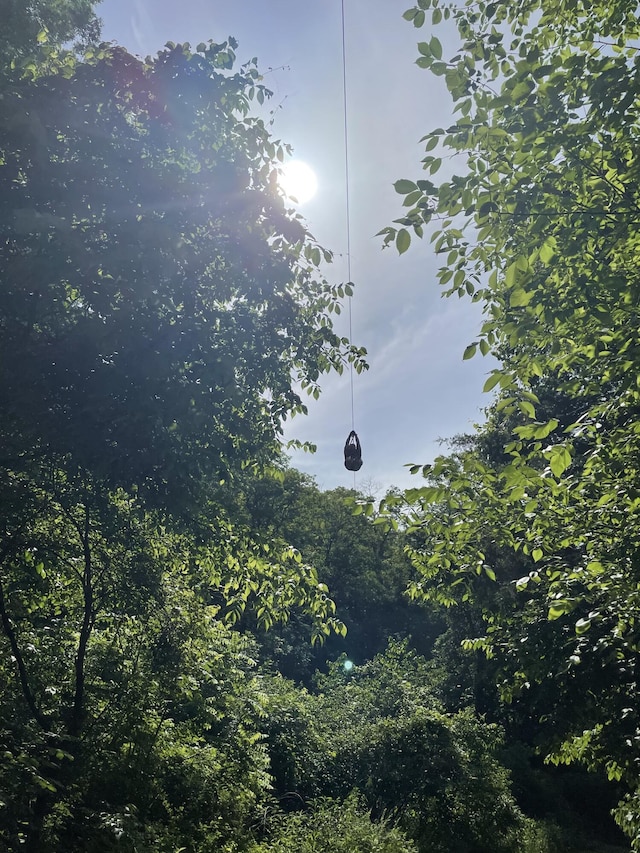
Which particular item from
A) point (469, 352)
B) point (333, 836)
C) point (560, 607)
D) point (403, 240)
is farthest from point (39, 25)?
point (333, 836)

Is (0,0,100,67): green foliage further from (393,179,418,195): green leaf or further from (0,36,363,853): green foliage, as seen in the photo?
(393,179,418,195): green leaf

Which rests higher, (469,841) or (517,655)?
(517,655)

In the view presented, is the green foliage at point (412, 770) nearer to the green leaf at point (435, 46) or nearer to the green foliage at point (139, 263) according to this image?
the green foliage at point (139, 263)

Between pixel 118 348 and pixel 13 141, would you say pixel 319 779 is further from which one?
pixel 13 141

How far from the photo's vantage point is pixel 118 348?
319 cm

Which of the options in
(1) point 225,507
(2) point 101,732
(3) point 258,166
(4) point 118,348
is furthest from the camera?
(2) point 101,732

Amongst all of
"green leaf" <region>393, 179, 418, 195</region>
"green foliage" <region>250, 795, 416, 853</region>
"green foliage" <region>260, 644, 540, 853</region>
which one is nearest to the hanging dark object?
"green leaf" <region>393, 179, 418, 195</region>

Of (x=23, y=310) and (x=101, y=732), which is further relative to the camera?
(x=101, y=732)

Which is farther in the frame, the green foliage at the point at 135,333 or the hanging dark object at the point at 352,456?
the hanging dark object at the point at 352,456

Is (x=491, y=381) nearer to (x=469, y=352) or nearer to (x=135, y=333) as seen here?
(x=469, y=352)

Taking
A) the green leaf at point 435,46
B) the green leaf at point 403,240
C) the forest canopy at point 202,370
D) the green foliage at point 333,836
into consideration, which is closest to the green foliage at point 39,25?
the forest canopy at point 202,370

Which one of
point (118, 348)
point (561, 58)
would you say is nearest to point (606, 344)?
point (561, 58)

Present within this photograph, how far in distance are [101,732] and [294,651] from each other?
24452 millimetres

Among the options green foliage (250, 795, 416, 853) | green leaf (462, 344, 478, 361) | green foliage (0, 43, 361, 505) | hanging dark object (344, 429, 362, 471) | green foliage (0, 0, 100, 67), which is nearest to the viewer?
green leaf (462, 344, 478, 361)
